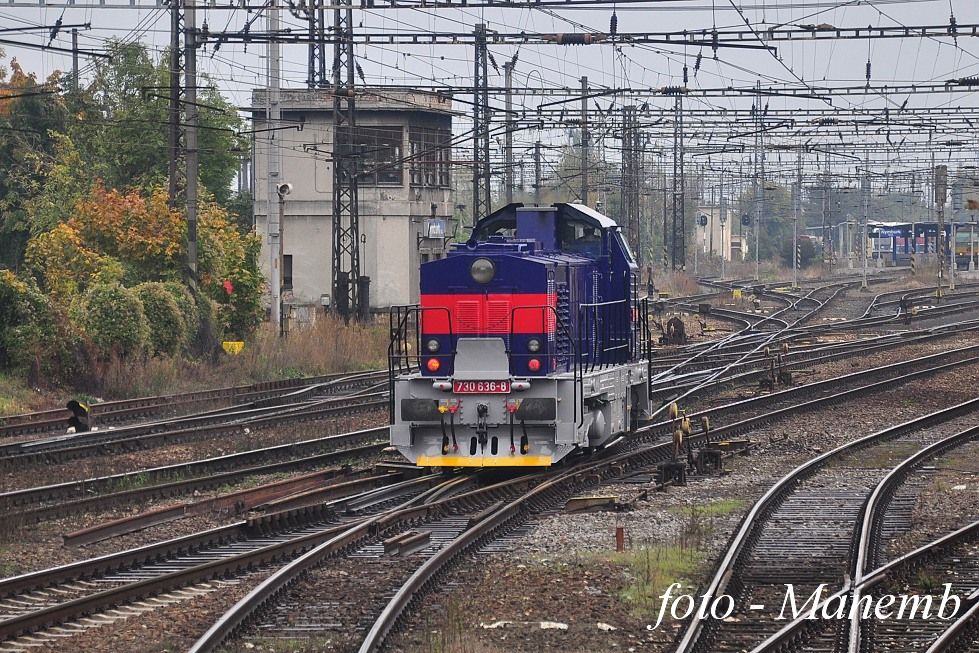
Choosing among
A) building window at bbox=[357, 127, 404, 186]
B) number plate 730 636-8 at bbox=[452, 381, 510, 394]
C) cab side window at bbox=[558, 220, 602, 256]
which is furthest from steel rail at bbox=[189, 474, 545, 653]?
building window at bbox=[357, 127, 404, 186]

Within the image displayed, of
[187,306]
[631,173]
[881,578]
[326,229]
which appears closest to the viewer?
[881,578]

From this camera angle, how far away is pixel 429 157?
4228 cm

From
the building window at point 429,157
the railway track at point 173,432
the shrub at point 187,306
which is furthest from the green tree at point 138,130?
the railway track at point 173,432

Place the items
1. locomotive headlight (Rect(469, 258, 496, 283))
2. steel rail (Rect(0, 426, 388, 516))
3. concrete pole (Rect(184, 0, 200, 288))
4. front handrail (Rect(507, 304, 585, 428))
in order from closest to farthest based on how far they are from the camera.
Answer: steel rail (Rect(0, 426, 388, 516)), front handrail (Rect(507, 304, 585, 428)), locomotive headlight (Rect(469, 258, 496, 283)), concrete pole (Rect(184, 0, 200, 288))

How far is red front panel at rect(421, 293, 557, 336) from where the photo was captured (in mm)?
13898

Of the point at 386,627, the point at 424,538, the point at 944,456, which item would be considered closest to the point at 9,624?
the point at 386,627

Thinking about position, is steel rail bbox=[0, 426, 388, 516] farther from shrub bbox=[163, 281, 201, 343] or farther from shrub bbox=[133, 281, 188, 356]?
shrub bbox=[163, 281, 201, 343]

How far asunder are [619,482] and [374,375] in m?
12.4

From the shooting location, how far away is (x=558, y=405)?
13.5 m

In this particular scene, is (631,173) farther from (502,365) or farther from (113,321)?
(502,365)

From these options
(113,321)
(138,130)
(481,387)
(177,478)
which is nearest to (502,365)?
(481,387)

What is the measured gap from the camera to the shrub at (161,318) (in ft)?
81.5

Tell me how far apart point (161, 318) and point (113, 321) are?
139 centimetres

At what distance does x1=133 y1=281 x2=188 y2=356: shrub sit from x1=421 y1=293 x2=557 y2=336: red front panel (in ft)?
38.5
